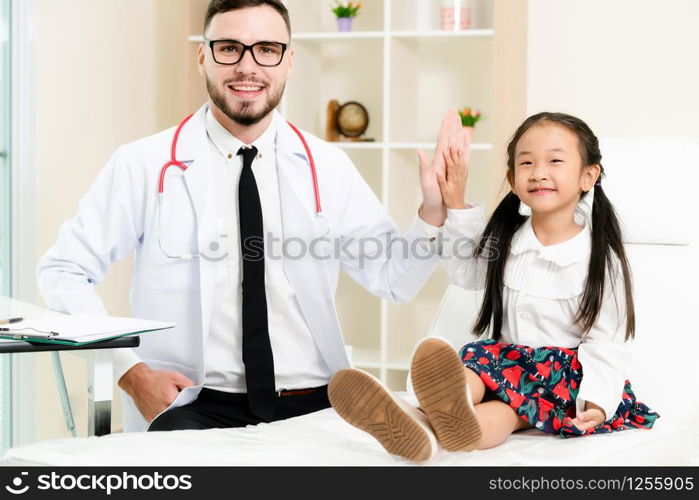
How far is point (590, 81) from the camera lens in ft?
9.53

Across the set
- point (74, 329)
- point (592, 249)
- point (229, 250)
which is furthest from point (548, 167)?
point (74, 329)

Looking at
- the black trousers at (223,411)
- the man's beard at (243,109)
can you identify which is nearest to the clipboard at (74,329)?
the black trousers at (223,411)

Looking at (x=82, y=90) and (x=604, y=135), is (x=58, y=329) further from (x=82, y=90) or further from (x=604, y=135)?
(x=604, y=135)

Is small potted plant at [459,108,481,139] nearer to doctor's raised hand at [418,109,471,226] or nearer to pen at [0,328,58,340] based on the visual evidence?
doctor's raised hand at [418,109,471,226]

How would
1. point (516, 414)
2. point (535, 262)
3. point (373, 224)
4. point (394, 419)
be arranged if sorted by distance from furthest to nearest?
point (373, 224), point (535, 262), point (516, 414), point (394, 419)

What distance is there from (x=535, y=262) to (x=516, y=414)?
0.30m

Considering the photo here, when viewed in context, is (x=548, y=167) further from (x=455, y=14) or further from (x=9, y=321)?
(x=455, y=14)

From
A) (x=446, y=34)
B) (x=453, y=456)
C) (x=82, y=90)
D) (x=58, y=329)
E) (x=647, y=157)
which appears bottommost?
(x=453, y=456)

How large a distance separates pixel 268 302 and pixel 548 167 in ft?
2.05

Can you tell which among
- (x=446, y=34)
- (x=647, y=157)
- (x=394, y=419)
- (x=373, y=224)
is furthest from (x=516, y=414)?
(x=446, y=34)

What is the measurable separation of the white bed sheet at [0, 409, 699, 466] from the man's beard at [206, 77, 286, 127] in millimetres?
634

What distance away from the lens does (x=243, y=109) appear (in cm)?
186

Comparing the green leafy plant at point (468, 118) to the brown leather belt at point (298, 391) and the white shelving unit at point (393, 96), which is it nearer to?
the white shelving unit at point (393, 96)

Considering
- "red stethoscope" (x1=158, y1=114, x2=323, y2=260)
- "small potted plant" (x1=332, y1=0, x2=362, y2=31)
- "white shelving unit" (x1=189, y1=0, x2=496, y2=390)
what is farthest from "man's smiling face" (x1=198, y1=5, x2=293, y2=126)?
"small potted plant" (x1=332, y1=0, x2=362, y2=31)
